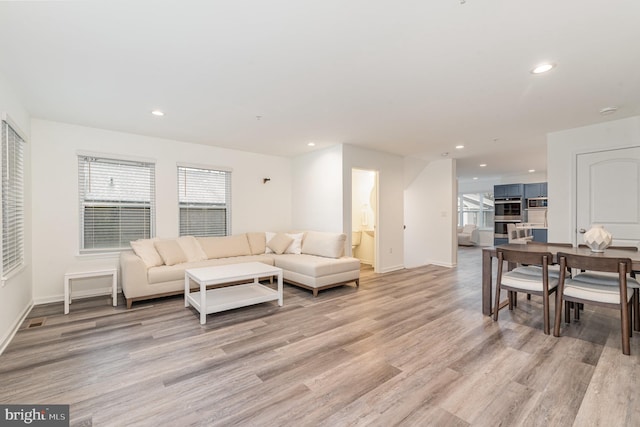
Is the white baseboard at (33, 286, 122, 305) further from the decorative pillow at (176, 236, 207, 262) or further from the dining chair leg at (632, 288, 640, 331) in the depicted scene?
the dining chair leg at (632, 288, 640, 331)

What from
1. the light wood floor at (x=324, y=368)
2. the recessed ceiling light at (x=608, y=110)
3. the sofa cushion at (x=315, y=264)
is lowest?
the light wood floor at (x=324, y=368)

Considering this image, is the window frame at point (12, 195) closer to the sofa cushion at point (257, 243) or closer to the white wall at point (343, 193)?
the sofa cushion at point (257, 243)

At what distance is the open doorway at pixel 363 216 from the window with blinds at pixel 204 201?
2.71 m

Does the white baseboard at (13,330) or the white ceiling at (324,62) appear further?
the white baseboard at (13,330)

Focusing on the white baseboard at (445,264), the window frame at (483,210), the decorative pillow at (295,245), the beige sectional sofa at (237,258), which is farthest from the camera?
the window frame at (483,210)

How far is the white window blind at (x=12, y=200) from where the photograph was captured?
8.97 ft

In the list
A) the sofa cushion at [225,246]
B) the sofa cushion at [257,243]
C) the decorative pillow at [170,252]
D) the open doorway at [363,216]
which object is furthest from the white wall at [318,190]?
the decorative pillow at [170,252]

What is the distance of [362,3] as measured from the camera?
66.6 inches

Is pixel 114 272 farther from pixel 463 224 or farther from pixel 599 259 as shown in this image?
pixel 463 224

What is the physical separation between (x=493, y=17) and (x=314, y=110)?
1.97m

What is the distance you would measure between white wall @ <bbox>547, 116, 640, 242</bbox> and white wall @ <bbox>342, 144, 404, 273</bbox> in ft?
8.14

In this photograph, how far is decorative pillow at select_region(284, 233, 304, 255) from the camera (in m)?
5.26

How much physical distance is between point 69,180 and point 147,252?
1.46m

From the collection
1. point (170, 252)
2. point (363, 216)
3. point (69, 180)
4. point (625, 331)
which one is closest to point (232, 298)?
point (170, 252)
